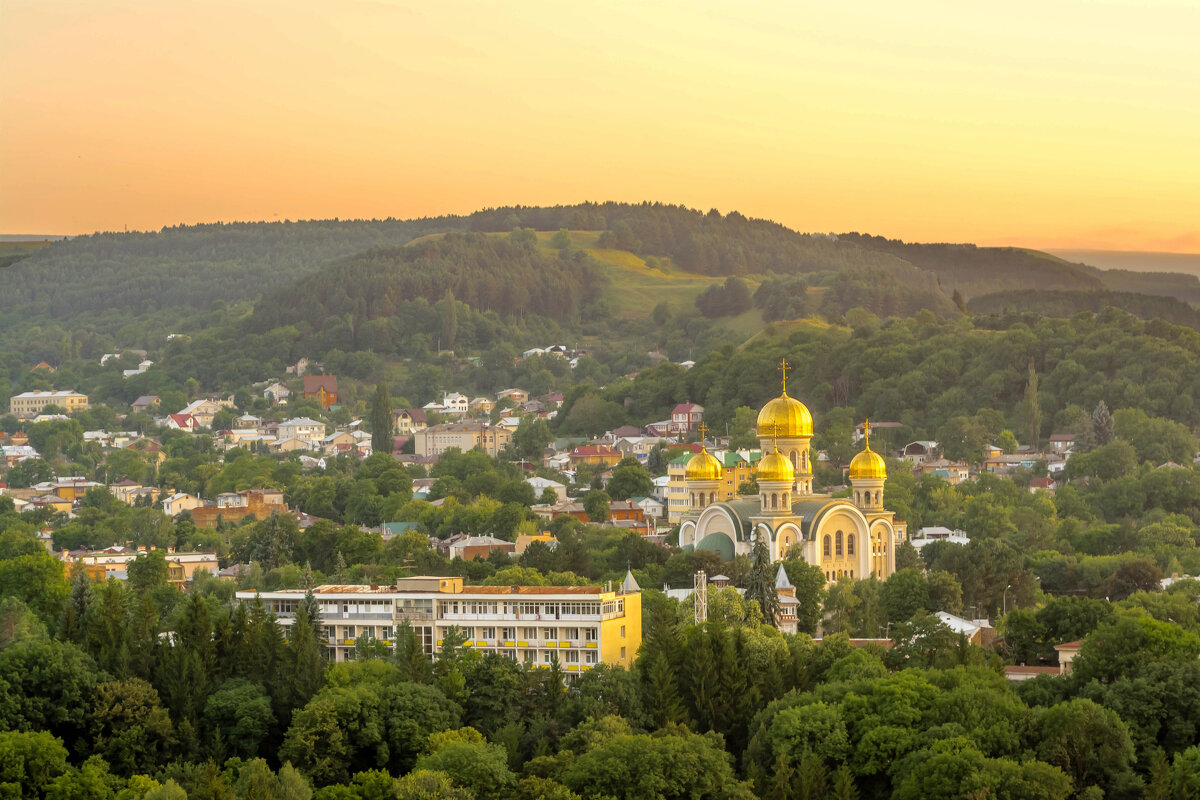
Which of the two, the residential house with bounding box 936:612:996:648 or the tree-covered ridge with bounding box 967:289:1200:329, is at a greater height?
the tree-covered ridge with bounding box 967:289:1200:329

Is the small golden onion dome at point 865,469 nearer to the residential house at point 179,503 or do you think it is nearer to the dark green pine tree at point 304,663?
the dark green pine tree at point 304,663

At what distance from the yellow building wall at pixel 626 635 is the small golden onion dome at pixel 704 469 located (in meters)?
17.1

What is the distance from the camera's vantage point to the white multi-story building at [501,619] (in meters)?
50.3

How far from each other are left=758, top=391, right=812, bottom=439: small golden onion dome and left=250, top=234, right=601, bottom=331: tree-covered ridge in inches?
4094

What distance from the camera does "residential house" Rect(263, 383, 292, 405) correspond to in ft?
515

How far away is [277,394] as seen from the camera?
158 metres

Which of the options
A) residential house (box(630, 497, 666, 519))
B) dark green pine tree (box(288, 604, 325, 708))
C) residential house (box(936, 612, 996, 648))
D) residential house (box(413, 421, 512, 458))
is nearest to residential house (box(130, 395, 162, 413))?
residential house (box(413, 421, 512, 458))

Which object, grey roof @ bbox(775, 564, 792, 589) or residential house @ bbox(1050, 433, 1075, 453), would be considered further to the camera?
residential house @ bbox(1050, 433, 1075, 453)

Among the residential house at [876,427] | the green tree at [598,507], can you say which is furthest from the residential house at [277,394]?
the green tree at [598,507]

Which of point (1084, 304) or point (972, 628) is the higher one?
point (1084, 304)

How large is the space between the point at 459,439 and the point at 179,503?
28921mm

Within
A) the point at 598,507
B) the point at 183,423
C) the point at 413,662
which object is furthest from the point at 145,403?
the point at 413,662

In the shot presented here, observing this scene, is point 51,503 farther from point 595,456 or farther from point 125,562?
point 125,562

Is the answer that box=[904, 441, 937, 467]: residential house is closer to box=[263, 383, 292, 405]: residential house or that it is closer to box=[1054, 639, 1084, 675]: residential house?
box=[1054, 639, 1084, 675]: residential house
